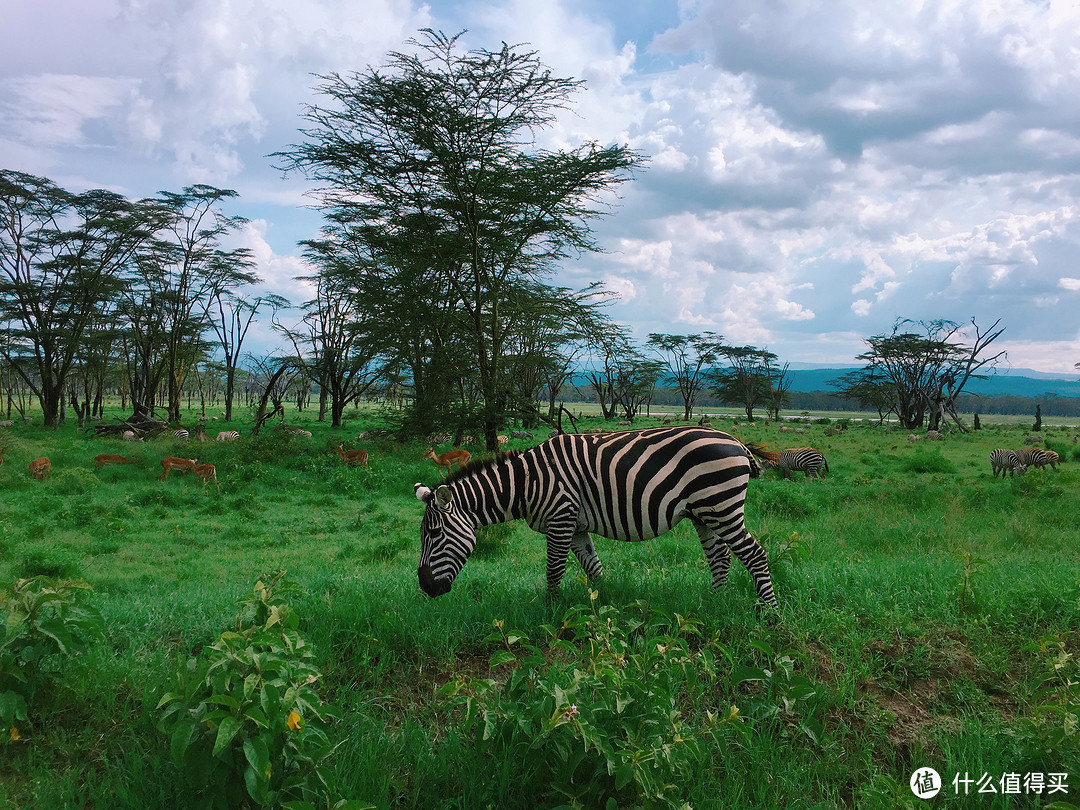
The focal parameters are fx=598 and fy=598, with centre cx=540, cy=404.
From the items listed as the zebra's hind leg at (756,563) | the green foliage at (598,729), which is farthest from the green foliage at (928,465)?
the green foliage at (598,729)

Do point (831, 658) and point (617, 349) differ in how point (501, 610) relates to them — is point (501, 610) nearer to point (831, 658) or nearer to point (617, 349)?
point (831, 658)

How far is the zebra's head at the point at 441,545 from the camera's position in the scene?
4.87m

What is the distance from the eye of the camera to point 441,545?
4.90m

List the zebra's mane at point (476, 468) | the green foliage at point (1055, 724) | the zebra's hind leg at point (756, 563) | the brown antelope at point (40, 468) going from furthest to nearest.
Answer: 1. the brown antelope at point (40, 468)
2. the zebra's mane at point (476, 468)
3. the zebra's hind leg at point (756, 563)
4. the green foliage at point (1055, 724)

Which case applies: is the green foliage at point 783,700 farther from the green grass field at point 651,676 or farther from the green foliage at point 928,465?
the green foliage at point 928,465

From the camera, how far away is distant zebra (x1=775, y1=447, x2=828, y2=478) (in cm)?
1866

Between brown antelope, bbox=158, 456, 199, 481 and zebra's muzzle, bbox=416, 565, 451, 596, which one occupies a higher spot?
zebra's muzzle, bbox=416, 565, 451, 596

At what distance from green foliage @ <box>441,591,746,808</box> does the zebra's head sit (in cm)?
178

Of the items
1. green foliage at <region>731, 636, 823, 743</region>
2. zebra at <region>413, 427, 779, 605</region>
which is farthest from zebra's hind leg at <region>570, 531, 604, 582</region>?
green foliage at <region>731, 636, 823, 743</region>

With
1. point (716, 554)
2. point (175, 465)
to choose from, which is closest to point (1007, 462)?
point (716, 554)

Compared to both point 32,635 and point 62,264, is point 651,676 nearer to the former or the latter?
point 32,635

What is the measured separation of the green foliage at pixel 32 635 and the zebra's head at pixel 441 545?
2216 millimetres

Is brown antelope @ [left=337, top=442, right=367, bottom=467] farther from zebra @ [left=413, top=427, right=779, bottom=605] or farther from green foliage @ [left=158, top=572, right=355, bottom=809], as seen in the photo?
green foliage @ [left=158, top=572, right=355, bottom=809]

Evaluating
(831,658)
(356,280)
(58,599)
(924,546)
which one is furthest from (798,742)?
(356,280)
